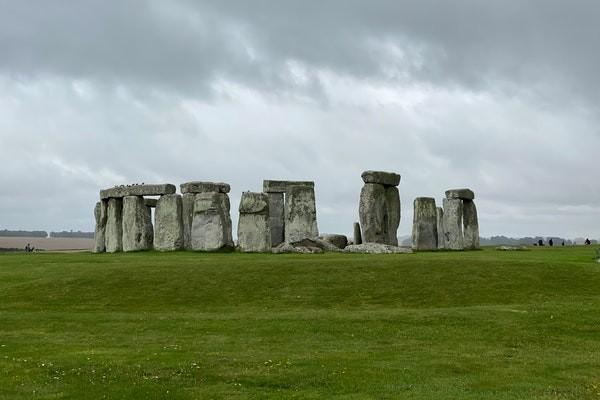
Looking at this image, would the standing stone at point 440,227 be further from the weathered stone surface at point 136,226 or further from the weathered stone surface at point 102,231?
the weathered stone surface at point 102,231

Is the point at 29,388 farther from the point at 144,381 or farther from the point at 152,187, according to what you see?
the point at 152,187

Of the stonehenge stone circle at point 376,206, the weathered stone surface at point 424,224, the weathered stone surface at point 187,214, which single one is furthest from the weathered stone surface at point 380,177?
the weathered stone surface at point 187,214

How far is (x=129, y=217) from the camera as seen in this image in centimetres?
4088

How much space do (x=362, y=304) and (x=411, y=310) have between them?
1.82 m

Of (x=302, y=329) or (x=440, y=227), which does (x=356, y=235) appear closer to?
(x=440, y=227)

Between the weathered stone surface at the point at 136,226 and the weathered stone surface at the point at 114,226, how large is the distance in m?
1.34

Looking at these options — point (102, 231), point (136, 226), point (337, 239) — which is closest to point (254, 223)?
point (136, 226)

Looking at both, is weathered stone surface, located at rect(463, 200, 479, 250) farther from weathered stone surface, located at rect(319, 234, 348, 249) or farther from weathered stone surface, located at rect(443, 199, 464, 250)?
weathered stone surface, located at rect(319, 234, 348, 249)

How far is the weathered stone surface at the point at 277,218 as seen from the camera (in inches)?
1699

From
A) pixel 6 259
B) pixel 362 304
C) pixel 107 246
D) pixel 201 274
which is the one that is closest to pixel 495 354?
pixel 362 304

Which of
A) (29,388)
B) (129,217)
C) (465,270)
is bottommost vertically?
(29,388)

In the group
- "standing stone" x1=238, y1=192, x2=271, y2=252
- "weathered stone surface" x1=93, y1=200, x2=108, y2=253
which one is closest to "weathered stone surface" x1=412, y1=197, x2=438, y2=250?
"standing stone" x1=238, y1=192, x2=271, y2=252

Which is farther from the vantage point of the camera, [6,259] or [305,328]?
[6,259]

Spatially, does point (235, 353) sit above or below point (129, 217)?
below
